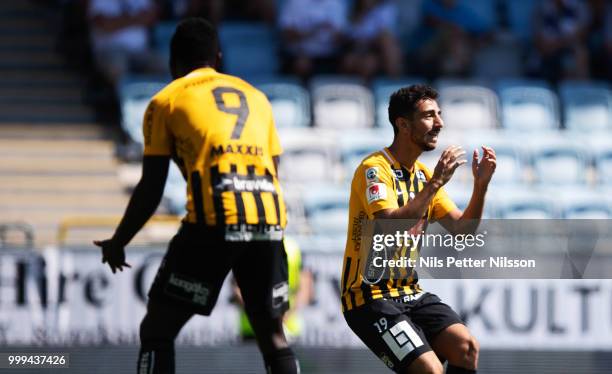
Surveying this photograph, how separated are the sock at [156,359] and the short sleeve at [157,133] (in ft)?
2.85

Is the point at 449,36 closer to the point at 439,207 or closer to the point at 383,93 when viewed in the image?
the point at 383,93

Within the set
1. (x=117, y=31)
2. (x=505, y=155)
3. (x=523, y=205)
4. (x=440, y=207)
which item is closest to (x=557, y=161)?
(x=505, y=155)

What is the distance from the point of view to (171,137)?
18.8 ft

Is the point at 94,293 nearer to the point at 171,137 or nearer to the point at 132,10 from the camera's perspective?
the point at 132,10

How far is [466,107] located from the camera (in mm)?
13523

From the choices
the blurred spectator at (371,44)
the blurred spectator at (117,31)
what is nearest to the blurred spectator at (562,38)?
the blurred spectator at (371,44)

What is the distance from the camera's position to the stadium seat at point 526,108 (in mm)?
13758

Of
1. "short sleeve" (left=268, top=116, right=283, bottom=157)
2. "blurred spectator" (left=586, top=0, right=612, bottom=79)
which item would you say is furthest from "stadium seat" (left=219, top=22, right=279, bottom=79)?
"short sleeve" (left=268, top=116, right=283, bottom=157)

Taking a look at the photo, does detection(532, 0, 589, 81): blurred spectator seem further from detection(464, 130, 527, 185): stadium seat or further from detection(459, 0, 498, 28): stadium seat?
detection(464, 130, 527, 185): stadium seat

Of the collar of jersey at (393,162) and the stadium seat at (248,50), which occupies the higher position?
the stadium seat at (248,50)

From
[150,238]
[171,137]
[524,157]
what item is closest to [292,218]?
[150,238]

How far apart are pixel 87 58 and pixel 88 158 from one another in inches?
74.8

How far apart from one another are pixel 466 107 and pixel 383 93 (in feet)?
3.06

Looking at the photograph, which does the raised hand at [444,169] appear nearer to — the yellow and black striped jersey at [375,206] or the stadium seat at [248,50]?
the yellow and black striped jersey at [375,206]
